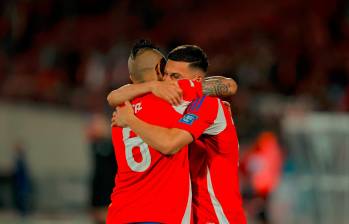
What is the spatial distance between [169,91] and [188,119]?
186 mm

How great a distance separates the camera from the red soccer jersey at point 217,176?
5215 millimetres

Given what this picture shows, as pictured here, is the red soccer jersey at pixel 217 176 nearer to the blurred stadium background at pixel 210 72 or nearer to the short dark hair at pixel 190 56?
the short dark hair at pixel 190 56

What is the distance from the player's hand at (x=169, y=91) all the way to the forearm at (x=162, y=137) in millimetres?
160

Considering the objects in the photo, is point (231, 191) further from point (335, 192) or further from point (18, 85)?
point (18, 85)

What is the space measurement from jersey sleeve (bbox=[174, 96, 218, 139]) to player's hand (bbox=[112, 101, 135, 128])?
273 millimetres

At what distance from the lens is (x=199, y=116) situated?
16.4ft

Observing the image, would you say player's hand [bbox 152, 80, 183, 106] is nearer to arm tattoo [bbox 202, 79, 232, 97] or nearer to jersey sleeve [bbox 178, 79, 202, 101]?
jersey sleeve [bbox 178, 79, 202, 101]

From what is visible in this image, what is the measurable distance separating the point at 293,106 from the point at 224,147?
11.1 metres

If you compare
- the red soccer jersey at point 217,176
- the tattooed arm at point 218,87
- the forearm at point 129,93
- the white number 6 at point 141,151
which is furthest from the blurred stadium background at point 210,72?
the white number 6 at point 141,151

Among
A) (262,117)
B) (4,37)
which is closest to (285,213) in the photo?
(262,117)

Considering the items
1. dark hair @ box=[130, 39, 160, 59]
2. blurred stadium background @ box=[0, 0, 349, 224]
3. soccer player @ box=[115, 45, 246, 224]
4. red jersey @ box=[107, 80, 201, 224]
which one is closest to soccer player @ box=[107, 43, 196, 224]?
red jersey @ box=[107, 80, 201, 224]

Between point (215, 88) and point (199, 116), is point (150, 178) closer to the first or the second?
point (199, 116)

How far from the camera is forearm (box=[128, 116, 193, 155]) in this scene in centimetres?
486

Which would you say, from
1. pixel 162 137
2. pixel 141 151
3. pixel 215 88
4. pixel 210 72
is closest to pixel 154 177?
pixel 141 151
